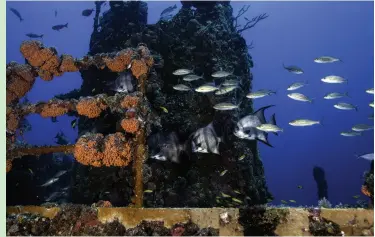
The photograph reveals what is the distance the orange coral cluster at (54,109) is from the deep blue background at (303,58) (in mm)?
79529

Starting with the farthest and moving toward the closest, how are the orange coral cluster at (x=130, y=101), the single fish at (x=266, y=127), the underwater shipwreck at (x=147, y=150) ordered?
the single fish at (x=266, y=127)
the orange coral cluster at (x=130, y=101)
the underwater shipwreck at (x=147, y=150)

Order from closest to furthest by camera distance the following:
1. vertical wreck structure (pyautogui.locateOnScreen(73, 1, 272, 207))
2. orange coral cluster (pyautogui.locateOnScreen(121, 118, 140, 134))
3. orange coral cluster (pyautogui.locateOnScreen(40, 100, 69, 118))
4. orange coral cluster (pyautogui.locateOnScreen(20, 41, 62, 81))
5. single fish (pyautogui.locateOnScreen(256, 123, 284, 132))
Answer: orange coral cluster (pyautogui.locateOnScreen(121, 118, 140, 134)), orange coral cluster (pyautogui.locateOnScreen(40, 100, 69, 118)), orange coral cluster (pyautogui.locateOnScreen(20, 41, 62, 81)), single fish (pyautogui.locateOnScreen(256, 123, 284, 132)), vertical wreck structure (pyautogui.locateOnScreen(73, 1, 272, 207))

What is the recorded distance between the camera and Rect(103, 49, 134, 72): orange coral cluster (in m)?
5.97

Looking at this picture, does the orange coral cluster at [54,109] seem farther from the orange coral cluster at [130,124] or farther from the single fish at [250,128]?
the single fish at [250,128]

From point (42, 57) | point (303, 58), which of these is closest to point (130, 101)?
point (42, 57)

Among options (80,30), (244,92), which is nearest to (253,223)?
(244,92)

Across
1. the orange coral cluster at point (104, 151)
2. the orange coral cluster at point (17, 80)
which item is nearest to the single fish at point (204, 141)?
the orange coral cluster at point (104, 151)

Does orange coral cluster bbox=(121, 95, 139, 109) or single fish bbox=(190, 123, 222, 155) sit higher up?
orange coral cluster bbox=(121, 95, 139, 109)

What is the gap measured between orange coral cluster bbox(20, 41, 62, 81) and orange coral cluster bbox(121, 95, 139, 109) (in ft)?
7.00

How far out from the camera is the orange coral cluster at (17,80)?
242 inches

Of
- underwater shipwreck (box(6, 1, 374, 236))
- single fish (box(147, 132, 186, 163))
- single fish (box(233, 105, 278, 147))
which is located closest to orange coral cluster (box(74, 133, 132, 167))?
underwater shipwreck (box(6, 1, 374, 236))

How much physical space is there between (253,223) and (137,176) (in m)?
2.13

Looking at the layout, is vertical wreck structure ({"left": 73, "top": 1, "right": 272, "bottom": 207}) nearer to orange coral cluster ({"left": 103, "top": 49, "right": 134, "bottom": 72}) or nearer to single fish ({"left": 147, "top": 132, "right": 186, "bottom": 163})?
single fish ({"left": 147, "top": 132, "right": 186, "bottom": 163})

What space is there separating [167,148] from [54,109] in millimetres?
2406
